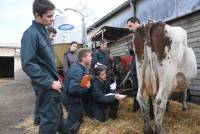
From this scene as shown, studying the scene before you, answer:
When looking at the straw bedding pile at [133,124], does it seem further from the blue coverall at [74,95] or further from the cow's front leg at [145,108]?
the blue coverall at [74,95]

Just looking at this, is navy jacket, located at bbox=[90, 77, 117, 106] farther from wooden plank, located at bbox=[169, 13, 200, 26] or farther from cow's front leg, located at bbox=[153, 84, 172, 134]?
wooden plank, located at bbox=[169, 13, 200, 26]

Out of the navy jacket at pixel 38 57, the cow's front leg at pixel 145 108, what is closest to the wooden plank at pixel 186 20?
the cow's front leg at pixel 145 108

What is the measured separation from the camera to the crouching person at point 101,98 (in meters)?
6.01

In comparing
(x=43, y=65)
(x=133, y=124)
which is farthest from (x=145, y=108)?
(x=43, y=65)

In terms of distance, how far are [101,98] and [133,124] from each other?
73cm

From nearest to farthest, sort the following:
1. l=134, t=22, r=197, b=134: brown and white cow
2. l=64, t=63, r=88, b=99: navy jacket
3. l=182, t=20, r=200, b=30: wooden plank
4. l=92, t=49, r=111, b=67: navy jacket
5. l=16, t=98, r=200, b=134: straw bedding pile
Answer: l=134, t=22, r=197, b=134: brown and white cow, l=64, t=63, r=88, b=99: navy jacket, l=16, t=98, r=200, b=134: straw bedding pile, l=92, t=49, r=111, b=67: navy jacket, l=182, t=20, r=200, b=30: wooden plank

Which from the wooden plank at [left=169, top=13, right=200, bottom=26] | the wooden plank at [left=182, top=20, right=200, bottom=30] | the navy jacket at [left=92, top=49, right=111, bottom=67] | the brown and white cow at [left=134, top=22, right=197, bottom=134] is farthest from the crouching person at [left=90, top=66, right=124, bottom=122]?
the wooden plank at [left=169, top=13, right=200, bottom=26]

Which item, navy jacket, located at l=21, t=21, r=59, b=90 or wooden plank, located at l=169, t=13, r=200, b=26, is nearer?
navy jacket, located at l=21, t=21, r=59, b=90

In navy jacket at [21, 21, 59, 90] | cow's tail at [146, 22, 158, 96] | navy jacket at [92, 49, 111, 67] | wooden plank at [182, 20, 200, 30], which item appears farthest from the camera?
wooden plank at [182, 20, 200, 30]

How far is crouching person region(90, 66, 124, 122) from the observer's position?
6007 millimetres

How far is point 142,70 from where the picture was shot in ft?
17.6

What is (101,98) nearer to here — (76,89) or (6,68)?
(76,89)

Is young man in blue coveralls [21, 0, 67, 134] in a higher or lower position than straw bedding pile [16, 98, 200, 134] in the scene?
higher

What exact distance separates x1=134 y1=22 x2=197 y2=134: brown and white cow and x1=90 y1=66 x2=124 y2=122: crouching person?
0.78 metres
